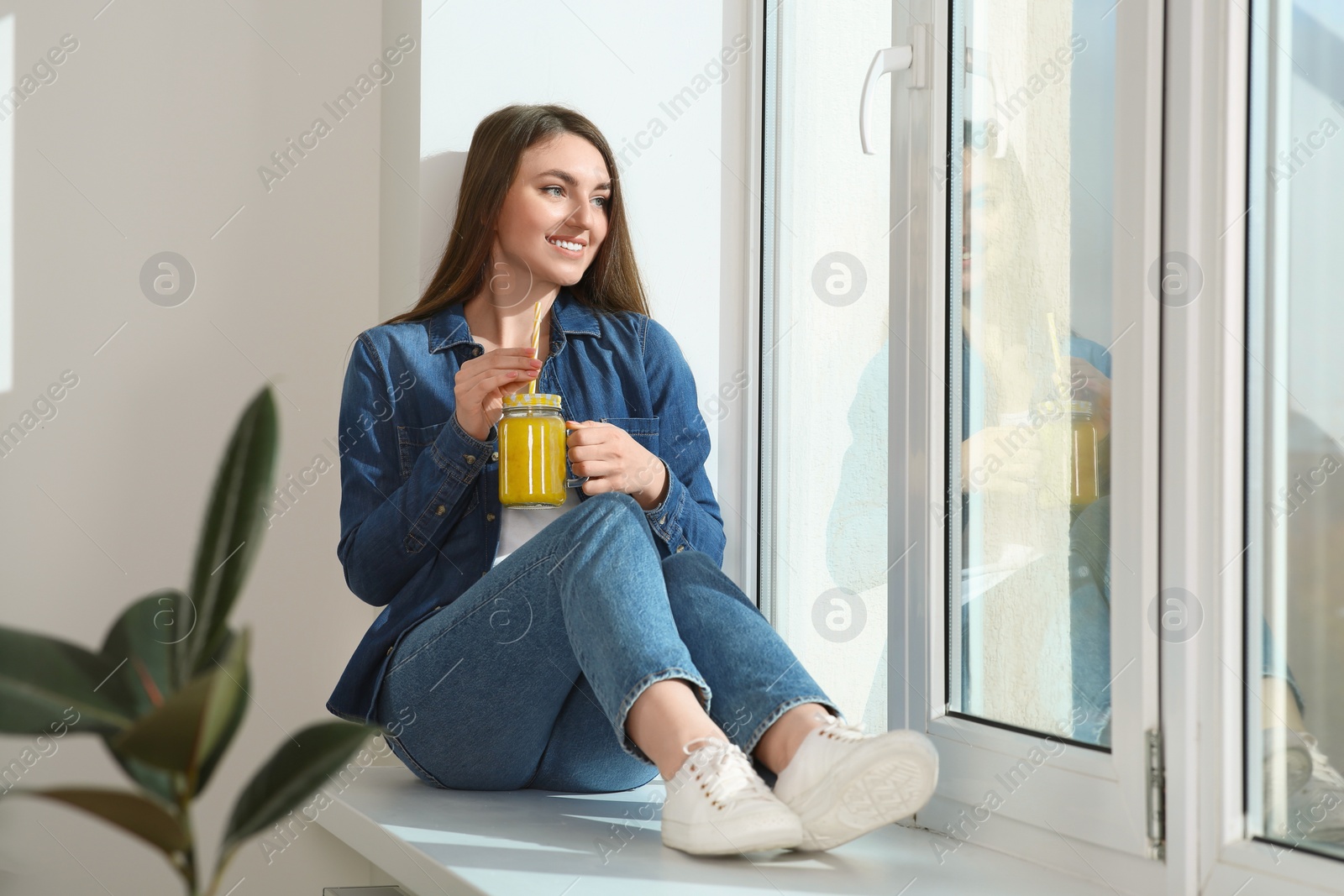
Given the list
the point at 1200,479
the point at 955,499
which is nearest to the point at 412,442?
the point at 955,499

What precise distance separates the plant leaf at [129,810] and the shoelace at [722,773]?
2.19 ft

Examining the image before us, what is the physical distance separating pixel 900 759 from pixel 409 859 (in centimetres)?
50

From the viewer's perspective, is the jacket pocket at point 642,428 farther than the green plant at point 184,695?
Yes

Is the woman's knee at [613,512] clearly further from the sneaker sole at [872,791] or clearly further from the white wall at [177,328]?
the white wall at [177,328]

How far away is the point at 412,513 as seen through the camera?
139cm

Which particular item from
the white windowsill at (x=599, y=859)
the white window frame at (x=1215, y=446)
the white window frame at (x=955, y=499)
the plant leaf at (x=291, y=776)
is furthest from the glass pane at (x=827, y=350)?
the plant leaf at (x=291, y=776)

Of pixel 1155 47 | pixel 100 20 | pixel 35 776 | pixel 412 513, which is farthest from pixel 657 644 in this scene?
pixel 100 20

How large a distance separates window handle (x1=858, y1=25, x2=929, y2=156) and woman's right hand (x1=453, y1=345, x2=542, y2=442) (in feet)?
1.64

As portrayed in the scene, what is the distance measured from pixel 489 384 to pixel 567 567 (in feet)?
0.97

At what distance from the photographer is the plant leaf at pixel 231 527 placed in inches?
14.4

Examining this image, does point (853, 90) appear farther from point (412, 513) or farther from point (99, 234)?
point (99, 234)

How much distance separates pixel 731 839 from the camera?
0.98m

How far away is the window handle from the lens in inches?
52.7

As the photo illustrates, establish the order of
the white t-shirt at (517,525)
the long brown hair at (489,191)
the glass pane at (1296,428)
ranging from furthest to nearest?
the long brown hair at (489,191) < the white t-shirt at (517,525) < the glass pane at (1296,428)
